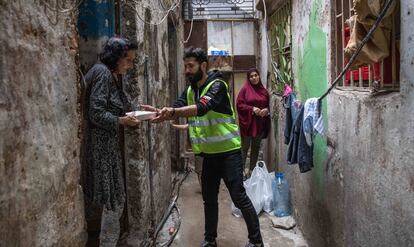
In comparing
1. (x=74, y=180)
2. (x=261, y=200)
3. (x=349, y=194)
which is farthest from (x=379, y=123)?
(x=261, y=200)

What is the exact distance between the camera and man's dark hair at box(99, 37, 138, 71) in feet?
10.4

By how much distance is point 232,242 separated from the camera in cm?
449

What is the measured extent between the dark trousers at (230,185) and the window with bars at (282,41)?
210cm

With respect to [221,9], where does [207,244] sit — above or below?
below

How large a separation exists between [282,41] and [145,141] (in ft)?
10.1

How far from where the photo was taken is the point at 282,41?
6285 millimetres

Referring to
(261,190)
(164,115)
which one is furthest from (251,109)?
(164,115)

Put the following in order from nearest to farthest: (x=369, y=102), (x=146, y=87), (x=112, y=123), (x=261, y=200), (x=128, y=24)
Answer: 1. (x=369, y=102)
2. (x=112, y=123)
3. (x=128, y=24)
4. (x=146, y=87)
5. (x=261, y=200)

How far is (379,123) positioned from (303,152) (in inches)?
46.0

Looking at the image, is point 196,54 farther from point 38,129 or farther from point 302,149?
point 38,129

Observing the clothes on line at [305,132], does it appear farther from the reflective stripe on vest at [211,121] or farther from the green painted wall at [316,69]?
the reflective stripe on vest at [211,121]

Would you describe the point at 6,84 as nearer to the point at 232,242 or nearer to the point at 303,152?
the point at 303,152

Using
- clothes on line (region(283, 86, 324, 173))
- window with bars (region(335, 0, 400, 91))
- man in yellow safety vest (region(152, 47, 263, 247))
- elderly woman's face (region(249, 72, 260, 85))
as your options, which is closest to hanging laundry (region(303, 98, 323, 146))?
clothes on line (region(283, 86, 324, 173))

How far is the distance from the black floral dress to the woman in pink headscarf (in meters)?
3.91
